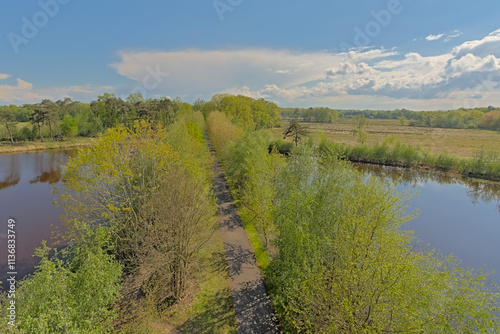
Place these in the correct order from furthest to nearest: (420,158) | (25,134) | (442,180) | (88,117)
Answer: (88,117) → (25,134) → (420,158) → (442,180)

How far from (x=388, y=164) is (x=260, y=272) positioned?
42.0 m

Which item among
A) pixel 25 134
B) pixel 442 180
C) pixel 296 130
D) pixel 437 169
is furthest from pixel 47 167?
pixel 437 169

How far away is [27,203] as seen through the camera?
92.3 ft

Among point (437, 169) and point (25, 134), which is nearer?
point (437, 169)

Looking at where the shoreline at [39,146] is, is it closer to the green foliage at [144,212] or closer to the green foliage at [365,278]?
the green foliage at [144,212]

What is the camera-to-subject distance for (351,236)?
9.11 m

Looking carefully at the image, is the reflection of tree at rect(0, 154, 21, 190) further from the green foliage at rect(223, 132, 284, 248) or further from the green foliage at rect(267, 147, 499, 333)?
the green foliage at rect(267, 147, 499, 333)

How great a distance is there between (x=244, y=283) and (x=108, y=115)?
252ft

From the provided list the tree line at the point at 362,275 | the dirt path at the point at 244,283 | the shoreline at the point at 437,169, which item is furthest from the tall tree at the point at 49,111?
the shoreline at the point at 437,169

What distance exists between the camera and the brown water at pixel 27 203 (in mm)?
18798

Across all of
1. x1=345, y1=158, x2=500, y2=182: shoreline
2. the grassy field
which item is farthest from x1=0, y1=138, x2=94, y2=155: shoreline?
x1=345, y1=158, x2=500, y2=182: shoreline

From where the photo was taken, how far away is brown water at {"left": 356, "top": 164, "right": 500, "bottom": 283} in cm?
1902

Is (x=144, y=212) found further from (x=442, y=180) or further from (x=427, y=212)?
(x=442, y=180)

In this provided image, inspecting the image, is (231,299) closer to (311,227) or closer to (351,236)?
(311,227)
